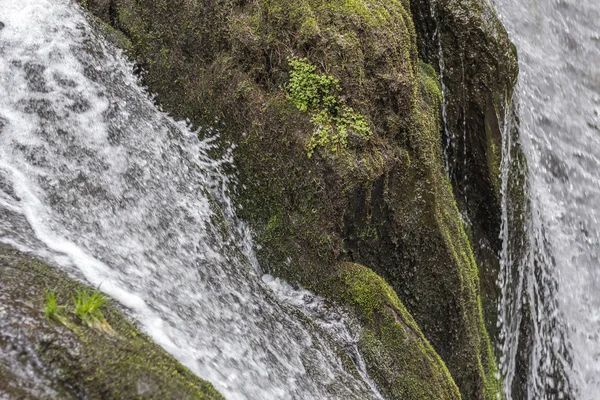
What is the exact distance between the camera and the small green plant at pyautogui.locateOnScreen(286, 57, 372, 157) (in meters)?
4.24

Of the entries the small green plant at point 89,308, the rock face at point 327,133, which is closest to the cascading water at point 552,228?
the rock face at point 327,133

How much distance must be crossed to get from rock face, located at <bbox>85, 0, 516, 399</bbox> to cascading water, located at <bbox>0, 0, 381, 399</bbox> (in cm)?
26

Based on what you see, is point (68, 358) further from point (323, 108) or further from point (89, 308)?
point (323, 108)

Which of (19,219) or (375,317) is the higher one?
(375,317)

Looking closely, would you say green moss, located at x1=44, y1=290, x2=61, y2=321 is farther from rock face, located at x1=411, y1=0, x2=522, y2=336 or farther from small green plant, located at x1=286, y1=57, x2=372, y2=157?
rock face, located at x1=411, y1=0, x2=522, y2=336

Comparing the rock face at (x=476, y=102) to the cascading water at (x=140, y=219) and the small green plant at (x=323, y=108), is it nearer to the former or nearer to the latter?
the small green plant at (x=323, y=108)

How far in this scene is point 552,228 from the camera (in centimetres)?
679

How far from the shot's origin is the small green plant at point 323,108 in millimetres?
4242

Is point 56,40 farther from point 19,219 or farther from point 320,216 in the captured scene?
point 320,216

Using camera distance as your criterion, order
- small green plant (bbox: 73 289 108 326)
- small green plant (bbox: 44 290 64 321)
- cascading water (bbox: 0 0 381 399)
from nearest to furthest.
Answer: small green plant (bbox: 44 290 64 321) < small green plant (bbox: 73 289 108 326) < cascading water (bbox: 0 0 381 399)

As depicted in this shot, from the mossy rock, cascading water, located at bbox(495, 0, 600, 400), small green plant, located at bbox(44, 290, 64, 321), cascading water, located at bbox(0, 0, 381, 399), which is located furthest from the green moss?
cascading water, located at bbox(495, 0, 600, 400)

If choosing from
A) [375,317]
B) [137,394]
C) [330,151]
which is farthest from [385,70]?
[137,394]

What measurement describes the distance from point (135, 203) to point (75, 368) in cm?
181

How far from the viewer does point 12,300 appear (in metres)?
2.43
